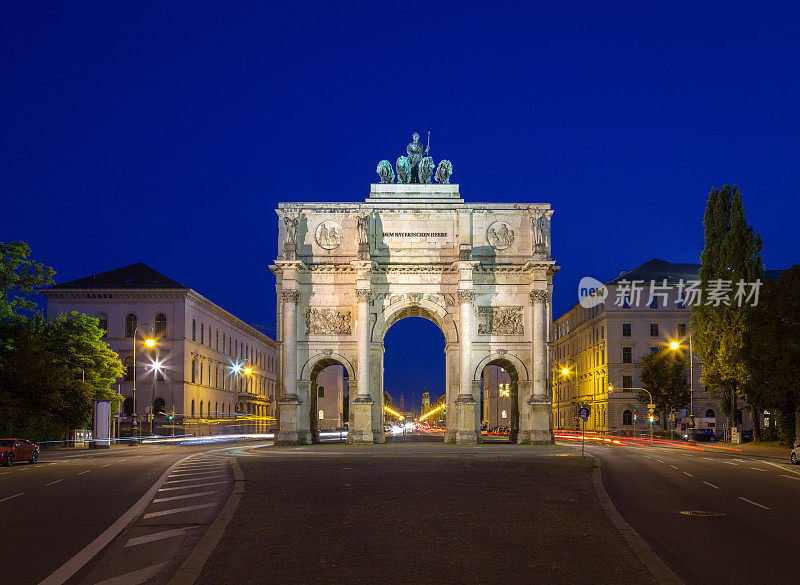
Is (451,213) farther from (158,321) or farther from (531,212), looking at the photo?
(158,321)

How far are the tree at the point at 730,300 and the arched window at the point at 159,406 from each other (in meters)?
47.7

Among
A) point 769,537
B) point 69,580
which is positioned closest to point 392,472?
point 769,537

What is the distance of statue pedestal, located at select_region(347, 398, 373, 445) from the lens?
51.8m

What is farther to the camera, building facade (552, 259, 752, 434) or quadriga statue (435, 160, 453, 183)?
building facade (552, 259, 752, 434)

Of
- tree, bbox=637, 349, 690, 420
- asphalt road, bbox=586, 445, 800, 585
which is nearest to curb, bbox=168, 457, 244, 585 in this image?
asphalt road, bbox=586, 445, 800, 585

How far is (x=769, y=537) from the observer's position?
13.0 metres

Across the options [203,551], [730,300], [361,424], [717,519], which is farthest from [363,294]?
[203,551]

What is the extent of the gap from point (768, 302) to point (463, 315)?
17.6m

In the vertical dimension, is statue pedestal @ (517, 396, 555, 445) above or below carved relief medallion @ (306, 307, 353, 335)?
below

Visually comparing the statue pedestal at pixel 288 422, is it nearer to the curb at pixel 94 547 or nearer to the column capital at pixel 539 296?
the column capital at pixel 539 296

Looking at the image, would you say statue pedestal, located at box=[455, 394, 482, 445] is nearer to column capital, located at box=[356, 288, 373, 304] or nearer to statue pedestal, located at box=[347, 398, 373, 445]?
statue pedestal, located at box=[347, 398, 373, 445]

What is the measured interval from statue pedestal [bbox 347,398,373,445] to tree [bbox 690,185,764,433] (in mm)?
22062

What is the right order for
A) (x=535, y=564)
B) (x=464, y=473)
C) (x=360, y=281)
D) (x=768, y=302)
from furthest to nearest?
(x=360, y=281), (x=768, y=302), (x=464, y=473), (x=535, y=564)

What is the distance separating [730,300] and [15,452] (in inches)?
1631
